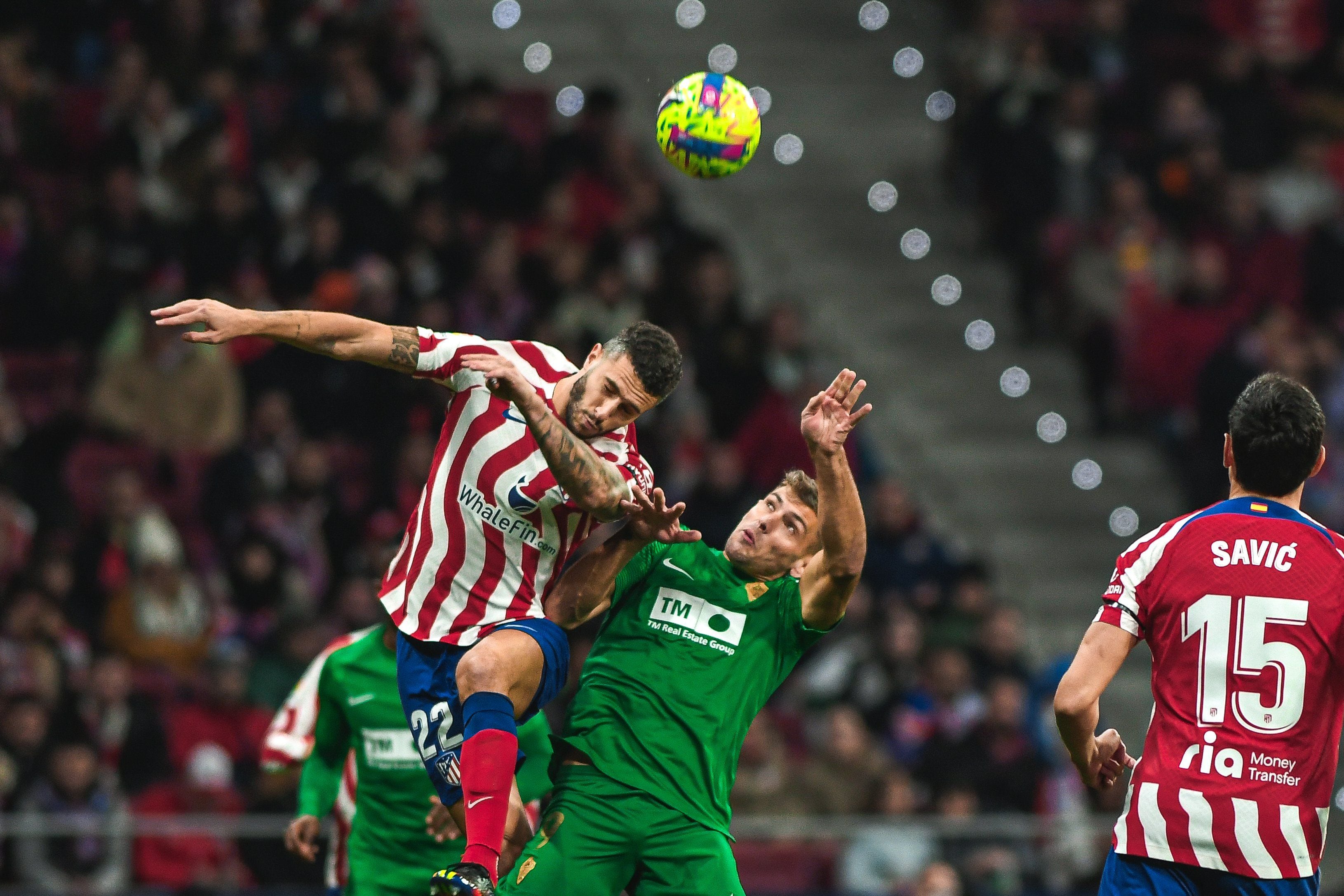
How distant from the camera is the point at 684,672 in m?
6.45

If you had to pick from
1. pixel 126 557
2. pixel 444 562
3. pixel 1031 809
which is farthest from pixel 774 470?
pixel 444 562

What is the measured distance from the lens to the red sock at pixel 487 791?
5.80 meters

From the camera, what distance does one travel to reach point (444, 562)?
6.36m

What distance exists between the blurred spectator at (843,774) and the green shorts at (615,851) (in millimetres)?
5084

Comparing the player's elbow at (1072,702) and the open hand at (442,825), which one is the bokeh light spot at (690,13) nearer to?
the open hand at (442,825)

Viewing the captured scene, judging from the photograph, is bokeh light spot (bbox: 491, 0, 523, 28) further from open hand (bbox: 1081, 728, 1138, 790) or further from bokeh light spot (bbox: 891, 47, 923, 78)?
open hand (bbox: 1081, 728, 1138, 790)

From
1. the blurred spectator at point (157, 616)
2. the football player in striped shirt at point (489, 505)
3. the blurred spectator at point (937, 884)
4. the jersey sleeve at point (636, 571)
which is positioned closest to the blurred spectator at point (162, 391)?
the blurred spectator at point (157, 616)

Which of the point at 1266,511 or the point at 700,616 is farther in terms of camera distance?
the point at 700,616

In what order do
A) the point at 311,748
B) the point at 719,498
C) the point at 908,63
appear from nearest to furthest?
the point at 311,748 → the point at 719,498 → the point at 908,63

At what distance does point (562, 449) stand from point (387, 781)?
2182 mm

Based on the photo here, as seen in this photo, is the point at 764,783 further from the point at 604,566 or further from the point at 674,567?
A: the point at 604,566

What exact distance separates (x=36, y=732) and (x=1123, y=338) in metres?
8.74

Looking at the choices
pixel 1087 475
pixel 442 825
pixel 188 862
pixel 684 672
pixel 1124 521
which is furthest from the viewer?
pixel 1087 475

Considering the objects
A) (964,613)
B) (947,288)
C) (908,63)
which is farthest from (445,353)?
(908,63)
